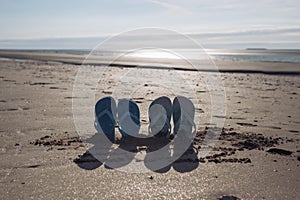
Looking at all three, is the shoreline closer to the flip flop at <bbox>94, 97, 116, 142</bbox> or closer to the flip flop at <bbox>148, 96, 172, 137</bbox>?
the flip flop at <bbox>148, 96, 172, 137</bbox>

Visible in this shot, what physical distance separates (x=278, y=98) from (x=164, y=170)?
21.7 ft

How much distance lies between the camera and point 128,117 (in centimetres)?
488

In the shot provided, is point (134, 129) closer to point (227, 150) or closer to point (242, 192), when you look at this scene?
point (227, 150)

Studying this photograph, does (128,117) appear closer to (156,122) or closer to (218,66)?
(156,122)

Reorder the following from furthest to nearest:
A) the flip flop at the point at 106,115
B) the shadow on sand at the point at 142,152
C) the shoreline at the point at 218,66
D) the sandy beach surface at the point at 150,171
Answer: the shoreline at the point at 218,66
the flip flop at the point at 106,115
the shadow on sand at the point at 142,152
the sandy beach surface at the point at 150,171

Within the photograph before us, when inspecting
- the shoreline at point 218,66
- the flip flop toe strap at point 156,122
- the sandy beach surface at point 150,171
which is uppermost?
the shoreline at point 218,66

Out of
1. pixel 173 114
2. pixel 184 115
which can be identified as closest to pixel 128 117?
pixel 173 114

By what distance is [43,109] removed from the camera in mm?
7004

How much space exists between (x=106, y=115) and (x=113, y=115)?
0.10m

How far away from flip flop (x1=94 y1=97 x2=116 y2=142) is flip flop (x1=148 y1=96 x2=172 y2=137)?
0.48 m

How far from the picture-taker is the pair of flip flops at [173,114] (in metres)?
4.82

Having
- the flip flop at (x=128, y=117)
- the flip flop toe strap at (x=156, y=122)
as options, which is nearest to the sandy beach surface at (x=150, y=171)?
the flip flop toe strap at (x=156, y=122)

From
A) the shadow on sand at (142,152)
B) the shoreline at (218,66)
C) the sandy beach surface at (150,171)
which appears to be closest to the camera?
the sandy beach surface at (150,171)

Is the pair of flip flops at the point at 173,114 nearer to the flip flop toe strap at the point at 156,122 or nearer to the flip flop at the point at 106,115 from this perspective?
the flip flop toe strap at the point at 156,122
